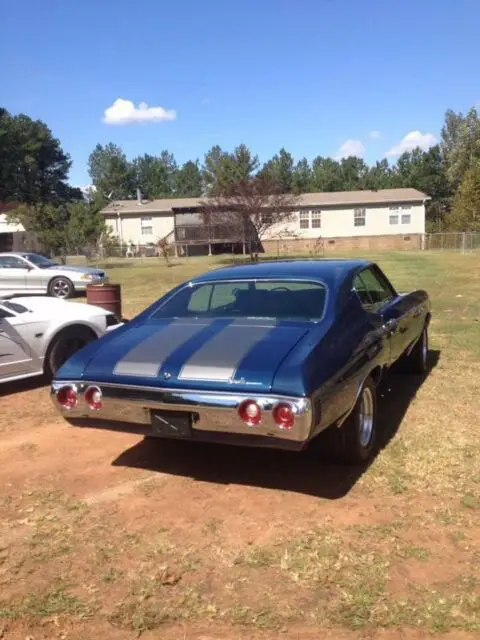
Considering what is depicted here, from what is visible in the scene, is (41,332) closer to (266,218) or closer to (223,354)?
(223,354)

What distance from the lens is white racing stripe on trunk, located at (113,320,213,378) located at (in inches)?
148

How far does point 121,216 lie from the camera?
50000 millimetres

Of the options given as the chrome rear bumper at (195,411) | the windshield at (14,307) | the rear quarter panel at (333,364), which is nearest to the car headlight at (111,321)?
the windshield at (14,307)

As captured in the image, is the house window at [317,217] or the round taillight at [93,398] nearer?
the round taillight at [93,398]

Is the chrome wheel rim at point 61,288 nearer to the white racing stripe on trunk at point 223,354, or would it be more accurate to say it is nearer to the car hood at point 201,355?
the car hood at point 201,355

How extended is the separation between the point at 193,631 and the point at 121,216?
162 ft

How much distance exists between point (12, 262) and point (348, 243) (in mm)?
34405

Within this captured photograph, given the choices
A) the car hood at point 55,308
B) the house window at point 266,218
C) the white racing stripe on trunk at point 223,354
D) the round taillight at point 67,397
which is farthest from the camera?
the house window at point 266,218

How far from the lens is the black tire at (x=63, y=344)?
658 cm

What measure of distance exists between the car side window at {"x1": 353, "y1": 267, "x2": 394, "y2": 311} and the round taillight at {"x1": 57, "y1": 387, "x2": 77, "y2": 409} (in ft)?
7.47

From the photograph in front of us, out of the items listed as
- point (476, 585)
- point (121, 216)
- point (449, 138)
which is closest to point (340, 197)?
point (121, 216)

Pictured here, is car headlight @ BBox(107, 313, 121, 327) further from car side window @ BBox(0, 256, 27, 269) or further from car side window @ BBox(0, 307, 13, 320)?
car side window @ BBox(0, 256, 27, 269)

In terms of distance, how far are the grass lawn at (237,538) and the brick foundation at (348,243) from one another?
142 ft

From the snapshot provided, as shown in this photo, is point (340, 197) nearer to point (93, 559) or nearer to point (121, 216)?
point (121, 216)
